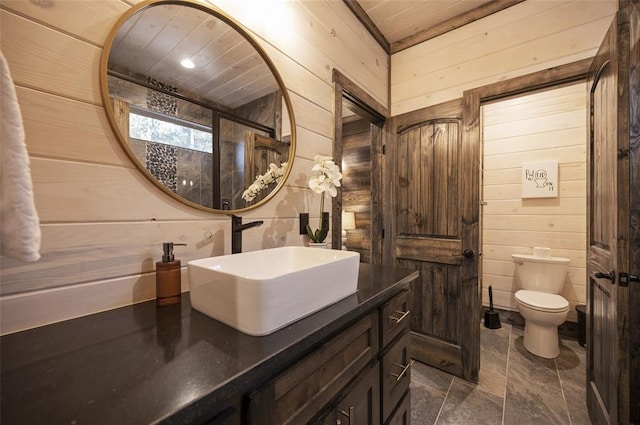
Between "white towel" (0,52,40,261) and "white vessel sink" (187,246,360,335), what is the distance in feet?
1.06

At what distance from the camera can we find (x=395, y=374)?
984 millimetres

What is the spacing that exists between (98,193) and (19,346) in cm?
37

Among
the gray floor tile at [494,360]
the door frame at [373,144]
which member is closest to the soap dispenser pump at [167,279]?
the door frame at [373,144]

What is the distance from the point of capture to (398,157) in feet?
7.07

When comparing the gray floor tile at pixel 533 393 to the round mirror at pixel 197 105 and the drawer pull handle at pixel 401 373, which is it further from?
the round mirror at pixel 197 105

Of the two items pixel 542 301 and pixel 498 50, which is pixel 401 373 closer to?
pixel 542 301

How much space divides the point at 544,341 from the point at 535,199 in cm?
139

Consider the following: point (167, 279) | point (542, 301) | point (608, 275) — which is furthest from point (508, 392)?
point (167, 279)

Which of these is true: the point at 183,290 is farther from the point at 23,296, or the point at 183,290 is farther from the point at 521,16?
the point at 521,16

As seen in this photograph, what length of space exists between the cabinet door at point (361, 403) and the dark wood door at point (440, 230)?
1280 mm

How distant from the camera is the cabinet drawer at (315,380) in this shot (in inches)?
19.3

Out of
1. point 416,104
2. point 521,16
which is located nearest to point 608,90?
point 521,16

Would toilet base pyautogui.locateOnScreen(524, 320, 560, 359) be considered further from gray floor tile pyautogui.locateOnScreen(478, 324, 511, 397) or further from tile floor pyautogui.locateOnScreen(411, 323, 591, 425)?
gray floor tile pyautogui.locateOnScreen(478, 324, 511, 397)

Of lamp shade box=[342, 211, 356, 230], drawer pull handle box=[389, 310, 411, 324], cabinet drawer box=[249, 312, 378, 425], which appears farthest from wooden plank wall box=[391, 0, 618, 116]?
cabinet drawer box=[249, 312, 378, 425]
